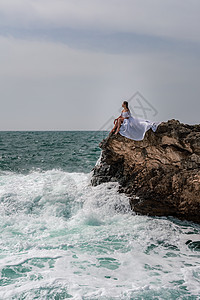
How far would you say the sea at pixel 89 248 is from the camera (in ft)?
14.6

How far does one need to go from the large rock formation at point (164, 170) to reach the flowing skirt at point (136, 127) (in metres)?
0.13

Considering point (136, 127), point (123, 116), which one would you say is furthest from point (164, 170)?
point (123, 116)

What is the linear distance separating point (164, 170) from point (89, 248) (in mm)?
2849

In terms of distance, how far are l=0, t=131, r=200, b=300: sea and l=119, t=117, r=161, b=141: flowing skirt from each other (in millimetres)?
1573

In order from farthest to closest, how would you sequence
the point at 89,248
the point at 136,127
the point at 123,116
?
the point at 123,116 < the point at 136,127 < the point at 89,248

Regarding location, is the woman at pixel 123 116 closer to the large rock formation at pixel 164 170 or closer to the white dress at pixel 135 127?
the white dress at pixel 135 127

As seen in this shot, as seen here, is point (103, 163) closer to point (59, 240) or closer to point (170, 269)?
point (59, 240)

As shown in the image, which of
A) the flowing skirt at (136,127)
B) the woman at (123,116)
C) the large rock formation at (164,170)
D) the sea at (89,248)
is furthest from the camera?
the woman at (123,116)

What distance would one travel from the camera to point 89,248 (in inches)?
232

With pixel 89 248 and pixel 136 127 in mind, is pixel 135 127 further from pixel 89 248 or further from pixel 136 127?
pixel 89 248

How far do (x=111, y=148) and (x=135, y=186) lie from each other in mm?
1286

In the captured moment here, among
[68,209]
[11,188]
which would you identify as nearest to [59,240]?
[68,209]

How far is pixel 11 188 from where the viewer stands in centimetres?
973

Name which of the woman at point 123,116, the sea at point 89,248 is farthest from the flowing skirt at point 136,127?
the sea at point 89,248
